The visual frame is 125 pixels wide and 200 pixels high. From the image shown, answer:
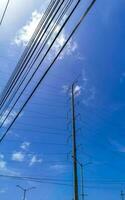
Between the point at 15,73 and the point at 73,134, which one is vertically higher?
the point at 73,134

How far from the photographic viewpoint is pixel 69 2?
5844 mm

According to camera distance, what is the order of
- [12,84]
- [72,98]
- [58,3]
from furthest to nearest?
1. [72,98]
2. [12,84]
3. [58,3]

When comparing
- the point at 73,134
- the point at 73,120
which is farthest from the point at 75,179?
the point at 73,120

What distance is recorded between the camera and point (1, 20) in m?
7.61

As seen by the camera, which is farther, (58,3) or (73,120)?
(73,120)

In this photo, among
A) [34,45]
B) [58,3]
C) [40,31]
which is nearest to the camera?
[58,3]

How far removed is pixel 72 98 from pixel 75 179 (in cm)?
887

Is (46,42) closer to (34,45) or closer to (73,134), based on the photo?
(34,45)

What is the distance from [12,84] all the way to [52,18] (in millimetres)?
2942

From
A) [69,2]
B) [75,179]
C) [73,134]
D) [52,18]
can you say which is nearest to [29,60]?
[52,18]

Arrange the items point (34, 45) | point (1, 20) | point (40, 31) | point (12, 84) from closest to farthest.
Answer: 1. point (40, 31)
2. point (34, 45)
3. point (1, 20)
4. point (12, 84)

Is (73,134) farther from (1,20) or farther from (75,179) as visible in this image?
(1,20)

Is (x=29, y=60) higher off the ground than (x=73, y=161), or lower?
lower

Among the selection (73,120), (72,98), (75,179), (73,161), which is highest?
(72,98)
